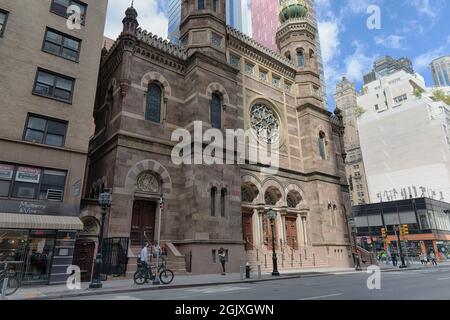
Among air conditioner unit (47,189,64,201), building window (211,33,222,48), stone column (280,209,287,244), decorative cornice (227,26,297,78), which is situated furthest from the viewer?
decorative cornice (227,26,297,78)

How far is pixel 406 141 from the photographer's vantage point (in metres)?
82.9

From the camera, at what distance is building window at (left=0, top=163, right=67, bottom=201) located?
15.5 meters

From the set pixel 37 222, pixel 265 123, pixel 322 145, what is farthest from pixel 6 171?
pixel 322 145

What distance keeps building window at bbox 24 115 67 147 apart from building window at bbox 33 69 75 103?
1.49 metres

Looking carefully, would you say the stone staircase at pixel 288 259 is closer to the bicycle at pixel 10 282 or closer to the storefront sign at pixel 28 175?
the storefront sign at pixel 28 175

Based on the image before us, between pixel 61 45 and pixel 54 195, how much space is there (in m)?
9.23

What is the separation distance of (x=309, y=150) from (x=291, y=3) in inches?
767

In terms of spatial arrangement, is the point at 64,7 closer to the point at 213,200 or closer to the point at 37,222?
the point at 37,222

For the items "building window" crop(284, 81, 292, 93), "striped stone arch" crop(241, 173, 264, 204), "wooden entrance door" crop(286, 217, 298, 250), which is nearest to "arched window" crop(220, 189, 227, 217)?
"striped stone arch" crop(241, 173, 264, 204)

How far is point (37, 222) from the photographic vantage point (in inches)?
598

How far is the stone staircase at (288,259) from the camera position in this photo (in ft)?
81.1

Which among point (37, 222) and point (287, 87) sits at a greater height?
point (287, 87)

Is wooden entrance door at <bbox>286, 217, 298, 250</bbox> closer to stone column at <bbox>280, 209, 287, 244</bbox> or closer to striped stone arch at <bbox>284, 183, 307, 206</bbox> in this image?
stone column at <bbox>280, 209, 287, 244</bbox>
